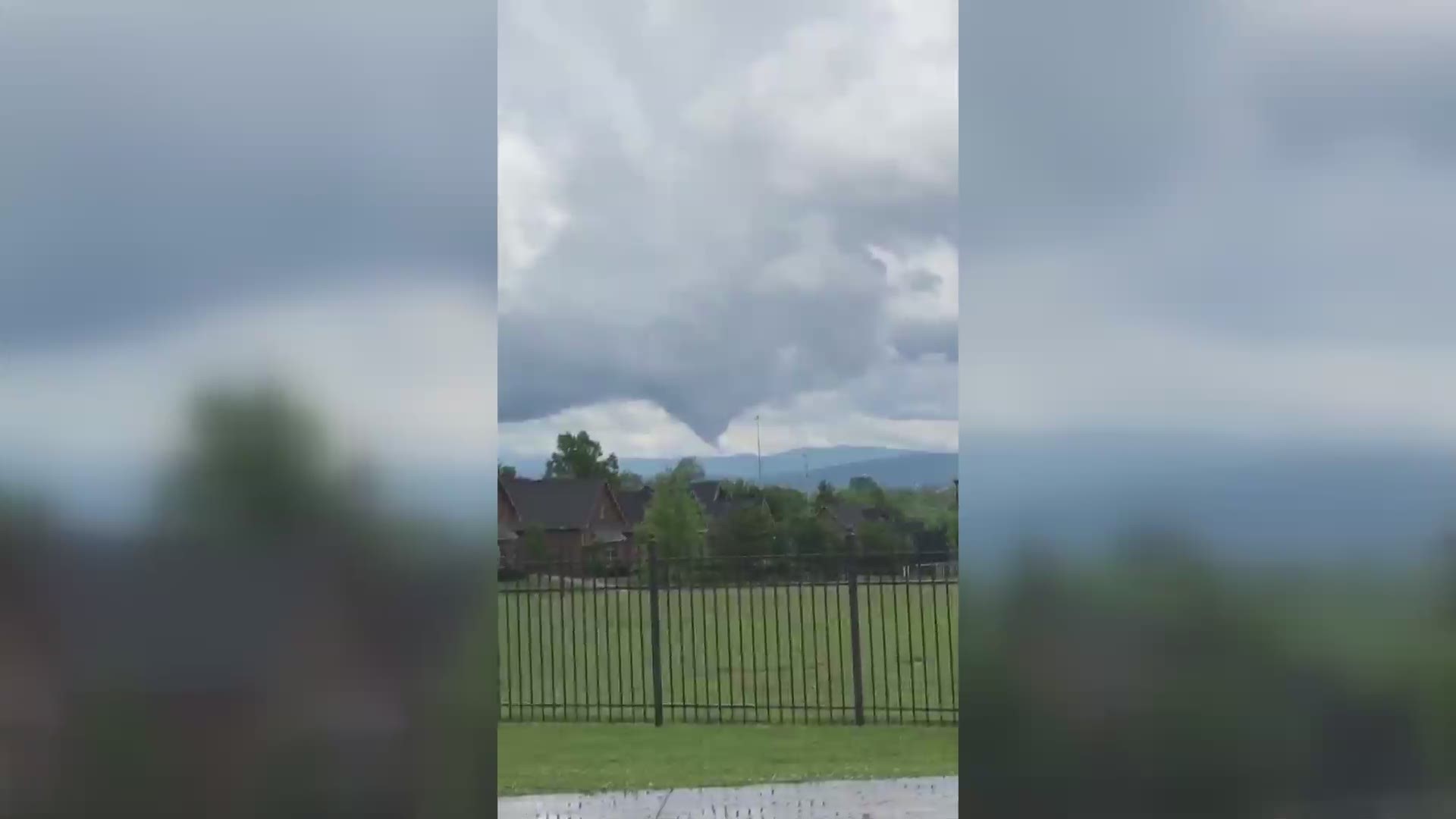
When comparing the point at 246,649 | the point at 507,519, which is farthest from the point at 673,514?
the point at 246,649

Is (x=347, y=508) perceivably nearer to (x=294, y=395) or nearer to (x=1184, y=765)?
(x=294, y=395)

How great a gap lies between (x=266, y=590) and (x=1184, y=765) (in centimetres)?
197

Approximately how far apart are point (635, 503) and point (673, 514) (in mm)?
311

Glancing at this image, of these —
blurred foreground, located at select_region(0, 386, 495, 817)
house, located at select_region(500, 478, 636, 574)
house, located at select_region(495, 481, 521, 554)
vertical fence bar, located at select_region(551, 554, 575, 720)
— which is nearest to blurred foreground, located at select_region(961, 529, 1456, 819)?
blurred foreground, located at select_region(0, 386, 495, 817)

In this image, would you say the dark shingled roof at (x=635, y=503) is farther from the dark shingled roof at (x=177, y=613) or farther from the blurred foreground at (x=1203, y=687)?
the blurred foreground at (x=1203, y=687)

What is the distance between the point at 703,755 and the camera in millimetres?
5082

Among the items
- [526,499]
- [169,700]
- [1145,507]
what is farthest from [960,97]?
[526,499]

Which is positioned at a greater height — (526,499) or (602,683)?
(526,499)

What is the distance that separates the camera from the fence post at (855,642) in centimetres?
588

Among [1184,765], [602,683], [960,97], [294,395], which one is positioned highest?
[960,97]

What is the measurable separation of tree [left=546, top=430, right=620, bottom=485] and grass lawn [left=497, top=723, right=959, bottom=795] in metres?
1.91

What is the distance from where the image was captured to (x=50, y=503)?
2.36 meters

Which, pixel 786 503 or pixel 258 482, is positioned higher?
pixel 258 482

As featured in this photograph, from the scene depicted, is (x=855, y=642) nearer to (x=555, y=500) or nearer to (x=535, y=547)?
(x=535, y=547)
